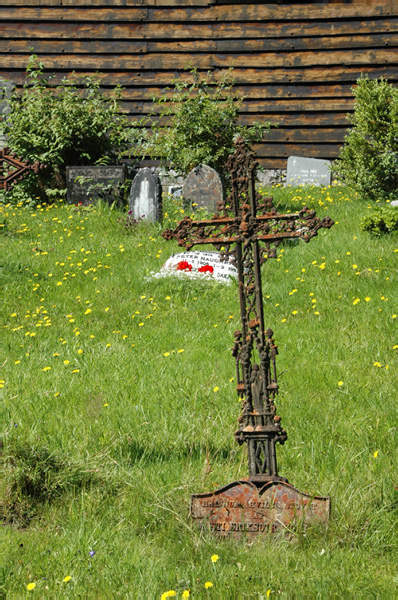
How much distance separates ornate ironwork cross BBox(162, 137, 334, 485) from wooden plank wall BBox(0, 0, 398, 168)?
942cm

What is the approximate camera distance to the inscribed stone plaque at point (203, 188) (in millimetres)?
9133

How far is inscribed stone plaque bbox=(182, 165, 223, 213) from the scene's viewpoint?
9.13 metres

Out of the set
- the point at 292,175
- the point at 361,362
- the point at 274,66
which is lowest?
the point at 361,362

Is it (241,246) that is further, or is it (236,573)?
(241,246)

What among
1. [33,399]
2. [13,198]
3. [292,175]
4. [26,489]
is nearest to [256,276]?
[26,489]

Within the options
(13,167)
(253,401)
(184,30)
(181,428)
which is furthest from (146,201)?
(253,401)

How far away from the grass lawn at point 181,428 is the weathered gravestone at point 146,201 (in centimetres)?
200

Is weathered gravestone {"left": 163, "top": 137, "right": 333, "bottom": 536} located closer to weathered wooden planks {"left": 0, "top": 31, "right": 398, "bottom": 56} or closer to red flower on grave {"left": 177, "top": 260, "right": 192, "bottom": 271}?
red flower on grave {"left": 177, "top": 260, "right": 192, "bottom": 271}

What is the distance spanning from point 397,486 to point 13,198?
9.08m

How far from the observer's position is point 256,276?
288cm

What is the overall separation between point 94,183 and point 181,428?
708 centimetres

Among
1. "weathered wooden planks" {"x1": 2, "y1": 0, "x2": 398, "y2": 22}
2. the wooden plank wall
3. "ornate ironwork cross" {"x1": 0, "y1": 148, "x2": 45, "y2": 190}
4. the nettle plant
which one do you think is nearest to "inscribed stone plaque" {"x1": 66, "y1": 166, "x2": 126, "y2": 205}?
the nettle plant

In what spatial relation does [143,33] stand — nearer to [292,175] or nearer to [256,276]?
[292,175]

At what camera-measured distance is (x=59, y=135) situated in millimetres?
Result: 10648
